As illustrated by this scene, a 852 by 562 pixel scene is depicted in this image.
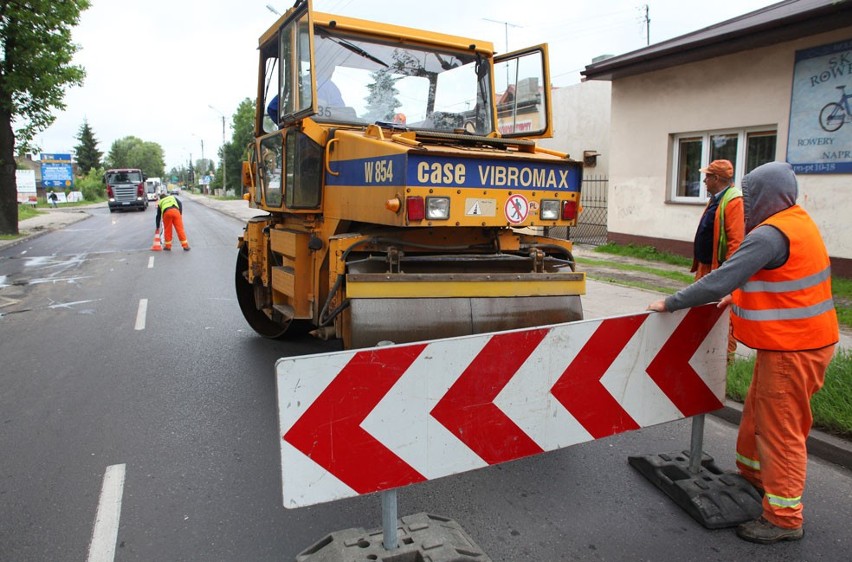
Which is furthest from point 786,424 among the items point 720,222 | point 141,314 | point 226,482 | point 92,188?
point 92,188

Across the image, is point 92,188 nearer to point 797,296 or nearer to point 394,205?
point 394,205

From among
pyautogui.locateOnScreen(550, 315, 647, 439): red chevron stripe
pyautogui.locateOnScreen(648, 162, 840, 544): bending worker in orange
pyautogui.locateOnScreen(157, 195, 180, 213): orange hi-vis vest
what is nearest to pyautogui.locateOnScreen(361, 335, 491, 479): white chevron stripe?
pyautogui.locateOnScreen(550, 315, 647, 439): red chevron stripe

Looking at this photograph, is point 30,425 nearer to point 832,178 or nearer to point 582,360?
point 582,360

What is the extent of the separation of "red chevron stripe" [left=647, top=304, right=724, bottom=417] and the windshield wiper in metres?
3.58

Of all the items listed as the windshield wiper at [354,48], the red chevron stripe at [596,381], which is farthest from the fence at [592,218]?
the red chevron stripe at [596,381]

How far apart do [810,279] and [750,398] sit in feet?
2.63

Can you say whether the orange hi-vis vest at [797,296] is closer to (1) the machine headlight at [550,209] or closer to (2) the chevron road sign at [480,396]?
(2) the chevron road sign at [480,396]

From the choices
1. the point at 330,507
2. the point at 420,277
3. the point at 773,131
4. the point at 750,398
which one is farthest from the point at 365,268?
the point at 773,131

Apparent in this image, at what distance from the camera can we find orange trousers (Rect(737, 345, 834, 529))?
3.19m

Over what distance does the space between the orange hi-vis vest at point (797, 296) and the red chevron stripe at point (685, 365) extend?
0.35 metres

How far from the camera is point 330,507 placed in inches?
143

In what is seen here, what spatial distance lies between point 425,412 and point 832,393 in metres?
3.51

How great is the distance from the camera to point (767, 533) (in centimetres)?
323

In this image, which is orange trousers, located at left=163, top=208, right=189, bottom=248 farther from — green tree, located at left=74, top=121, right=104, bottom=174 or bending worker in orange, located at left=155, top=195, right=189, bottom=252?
green tree, located at left=74, top=121, right=104, bottom=174
